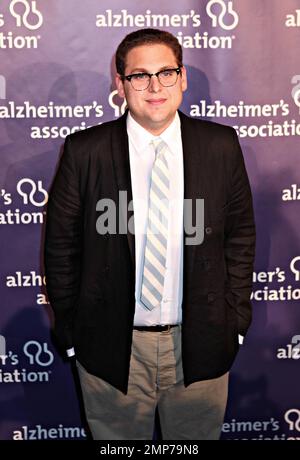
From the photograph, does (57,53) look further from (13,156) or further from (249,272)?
(249,272)

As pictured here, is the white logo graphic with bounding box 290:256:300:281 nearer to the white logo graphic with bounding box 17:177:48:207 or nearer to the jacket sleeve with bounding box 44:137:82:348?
the jacket sleeve with bounding box 44:137:82:348

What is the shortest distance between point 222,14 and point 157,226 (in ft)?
4.14

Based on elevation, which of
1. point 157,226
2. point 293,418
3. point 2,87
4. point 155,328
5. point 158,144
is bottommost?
point 293,418

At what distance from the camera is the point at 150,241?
7.98 feet

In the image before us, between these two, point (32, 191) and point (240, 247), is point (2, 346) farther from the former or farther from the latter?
point (240, 247)

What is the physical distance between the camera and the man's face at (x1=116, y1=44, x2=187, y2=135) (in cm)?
233

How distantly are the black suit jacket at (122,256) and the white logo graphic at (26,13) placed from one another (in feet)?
2.58

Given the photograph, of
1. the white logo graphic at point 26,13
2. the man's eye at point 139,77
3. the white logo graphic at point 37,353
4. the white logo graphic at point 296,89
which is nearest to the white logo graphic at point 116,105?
the white logo graphic at point 26,13

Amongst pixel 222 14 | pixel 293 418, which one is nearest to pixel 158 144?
pixel 222 14

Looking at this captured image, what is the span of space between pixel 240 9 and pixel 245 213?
3.60ft

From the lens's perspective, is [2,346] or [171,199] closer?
[171,199]

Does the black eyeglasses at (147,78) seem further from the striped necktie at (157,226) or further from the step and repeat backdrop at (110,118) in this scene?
the step and repeat backdrop at (110,118)

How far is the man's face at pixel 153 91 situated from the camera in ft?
7.65
